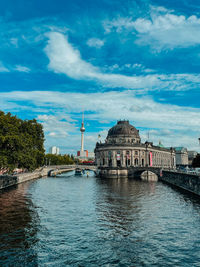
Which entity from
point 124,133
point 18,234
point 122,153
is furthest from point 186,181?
point 124,133

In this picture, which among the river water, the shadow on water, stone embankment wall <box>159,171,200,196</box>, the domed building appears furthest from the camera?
the domed building

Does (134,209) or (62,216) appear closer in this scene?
(62,216)

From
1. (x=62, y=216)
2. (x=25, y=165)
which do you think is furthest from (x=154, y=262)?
(x=25, y=165)

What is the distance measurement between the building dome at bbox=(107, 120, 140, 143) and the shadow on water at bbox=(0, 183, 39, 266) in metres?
135

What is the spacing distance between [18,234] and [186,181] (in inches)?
2028

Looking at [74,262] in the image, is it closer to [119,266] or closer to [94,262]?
[94,262]

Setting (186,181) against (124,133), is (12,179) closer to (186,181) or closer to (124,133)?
(186,181)

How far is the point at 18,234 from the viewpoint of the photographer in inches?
1022

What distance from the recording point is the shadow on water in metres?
20.0

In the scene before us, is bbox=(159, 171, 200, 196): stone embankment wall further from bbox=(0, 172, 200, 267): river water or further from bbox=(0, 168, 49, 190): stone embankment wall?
bbox=(0, 168, 49, 190): stone embankment wall

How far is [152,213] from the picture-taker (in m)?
37.9

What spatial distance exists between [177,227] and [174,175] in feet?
182

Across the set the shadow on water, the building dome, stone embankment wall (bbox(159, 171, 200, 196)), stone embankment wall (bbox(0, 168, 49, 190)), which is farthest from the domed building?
the shadow on water

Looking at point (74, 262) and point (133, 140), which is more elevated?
point (133, 140)
